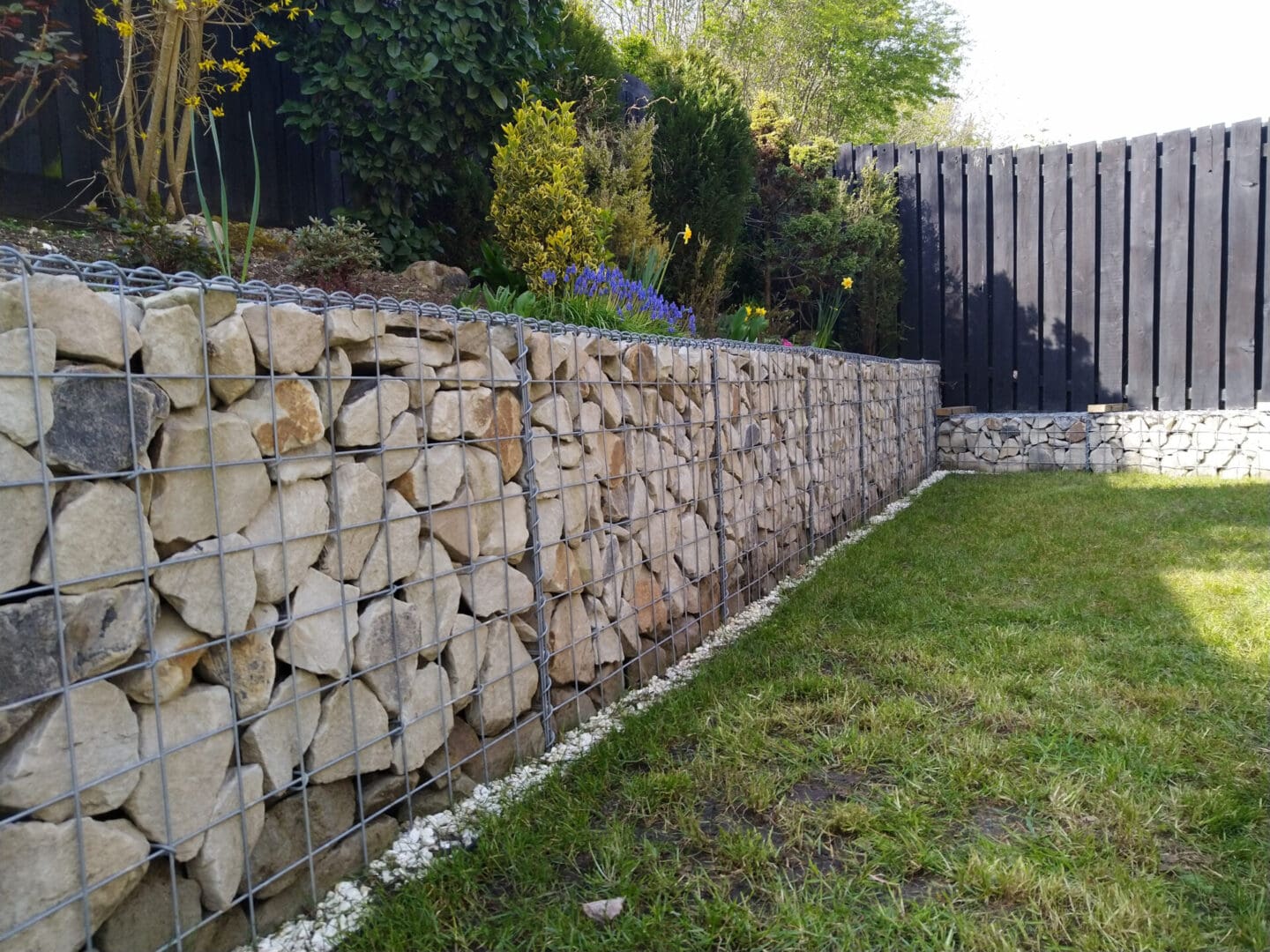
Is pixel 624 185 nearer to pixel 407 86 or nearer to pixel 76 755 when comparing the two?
pixel 407 86

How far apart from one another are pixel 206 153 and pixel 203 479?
3525 millimetres

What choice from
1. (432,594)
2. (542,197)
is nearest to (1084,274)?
(542,197)

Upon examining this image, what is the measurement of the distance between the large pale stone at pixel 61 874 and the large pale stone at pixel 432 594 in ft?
2.39

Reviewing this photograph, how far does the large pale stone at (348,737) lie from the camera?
1.72m

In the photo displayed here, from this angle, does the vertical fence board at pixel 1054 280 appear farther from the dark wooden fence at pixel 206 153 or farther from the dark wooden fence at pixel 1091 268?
the dark wooden fence at pixel 206 153

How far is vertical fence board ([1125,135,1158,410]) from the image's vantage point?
316 inches

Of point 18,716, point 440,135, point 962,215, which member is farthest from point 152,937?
point 962,215

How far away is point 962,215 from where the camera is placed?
8703 mm

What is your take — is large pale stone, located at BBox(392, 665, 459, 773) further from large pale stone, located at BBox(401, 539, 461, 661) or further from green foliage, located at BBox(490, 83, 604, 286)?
green foliage, located at BBox(490, 83, 604, 286)

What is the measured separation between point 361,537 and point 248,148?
3660 millimetres

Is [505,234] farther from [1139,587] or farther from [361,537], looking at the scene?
[1139,587]

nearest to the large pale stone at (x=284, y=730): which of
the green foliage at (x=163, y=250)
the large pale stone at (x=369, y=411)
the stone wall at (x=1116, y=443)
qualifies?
the large pale stone at (x=369, y=411)

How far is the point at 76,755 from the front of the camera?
1.27 m

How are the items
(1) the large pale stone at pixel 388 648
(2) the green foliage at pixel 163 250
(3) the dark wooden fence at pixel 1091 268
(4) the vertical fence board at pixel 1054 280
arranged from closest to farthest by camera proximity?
(1) the large pale stone at pixel 388 648
(2) the green foliage at pixel 163 250
(3) the dark wooden fence at pixel 1091 268
(4) the vertical fence board at pixel 1054 280
